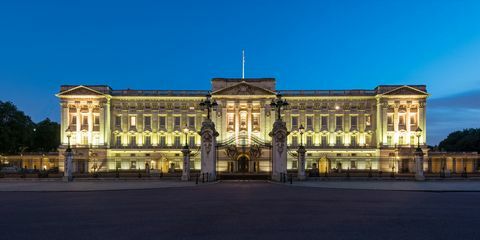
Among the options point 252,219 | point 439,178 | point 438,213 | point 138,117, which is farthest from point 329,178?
point 138,117

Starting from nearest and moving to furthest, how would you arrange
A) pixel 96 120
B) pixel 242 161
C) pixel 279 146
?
pixel 279 146
pixel 242 161
pixel 96 120

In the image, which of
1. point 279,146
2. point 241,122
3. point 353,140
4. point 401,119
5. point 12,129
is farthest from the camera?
point 353,140

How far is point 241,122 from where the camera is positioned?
9825 centimetres

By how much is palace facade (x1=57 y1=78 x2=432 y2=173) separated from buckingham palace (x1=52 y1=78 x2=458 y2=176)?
0.20 meters

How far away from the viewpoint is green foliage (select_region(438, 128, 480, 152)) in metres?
115

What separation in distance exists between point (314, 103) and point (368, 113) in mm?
11365

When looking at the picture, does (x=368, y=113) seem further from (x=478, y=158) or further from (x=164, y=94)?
(x=164, y=94)

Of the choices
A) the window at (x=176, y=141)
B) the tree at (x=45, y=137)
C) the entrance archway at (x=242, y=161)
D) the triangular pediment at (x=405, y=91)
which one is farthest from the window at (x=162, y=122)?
the triangular pediment at (x=405, y=91)

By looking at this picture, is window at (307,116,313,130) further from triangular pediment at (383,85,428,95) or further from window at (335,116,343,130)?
triangular pediment at (383,85,428,95)

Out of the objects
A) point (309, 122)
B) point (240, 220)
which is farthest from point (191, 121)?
point (240, 220)

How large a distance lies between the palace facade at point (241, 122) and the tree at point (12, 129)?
7448 millimetres

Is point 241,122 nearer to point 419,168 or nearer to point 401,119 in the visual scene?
point 401,119

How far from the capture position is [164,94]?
326 ft

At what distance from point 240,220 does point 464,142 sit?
11638 centimetres
